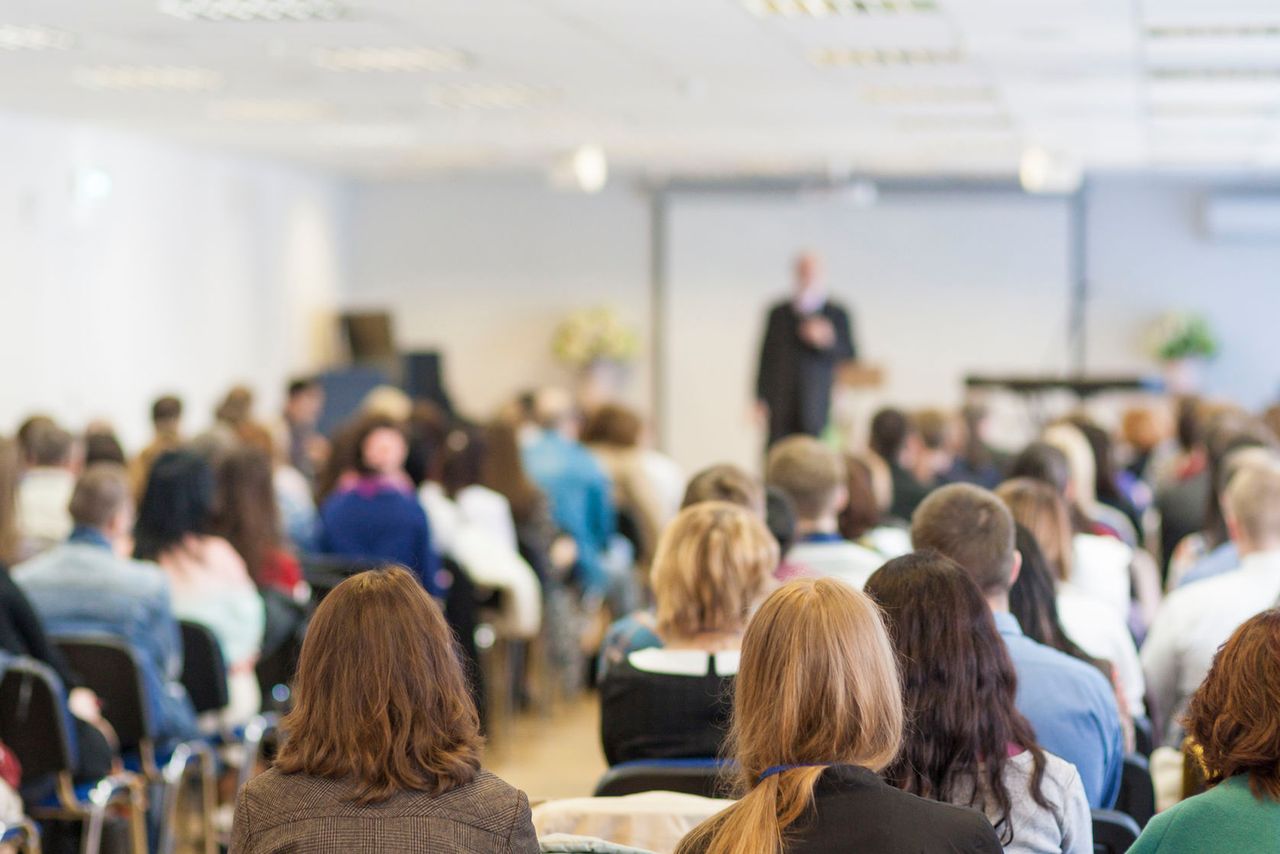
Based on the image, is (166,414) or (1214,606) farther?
(166,414)

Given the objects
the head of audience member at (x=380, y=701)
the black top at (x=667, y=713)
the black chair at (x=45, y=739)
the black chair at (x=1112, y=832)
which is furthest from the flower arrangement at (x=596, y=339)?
the head of audience member at (x=380, y=701)

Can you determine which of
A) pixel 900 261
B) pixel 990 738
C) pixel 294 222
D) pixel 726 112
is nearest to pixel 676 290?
pixel 900 261

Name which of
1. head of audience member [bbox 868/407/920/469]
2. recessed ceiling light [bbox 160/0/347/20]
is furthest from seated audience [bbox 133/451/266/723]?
head of audience member [bbox 868/407/920/469]

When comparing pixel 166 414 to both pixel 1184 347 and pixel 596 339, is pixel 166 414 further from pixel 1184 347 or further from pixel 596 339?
pixel 1184 347

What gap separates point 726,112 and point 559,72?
193 centimetres

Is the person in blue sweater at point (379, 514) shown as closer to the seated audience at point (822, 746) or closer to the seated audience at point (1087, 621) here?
the seated audience at point (1087, 621)

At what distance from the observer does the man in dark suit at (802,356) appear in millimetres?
8945

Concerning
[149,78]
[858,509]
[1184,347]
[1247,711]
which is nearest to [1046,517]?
[858,509]

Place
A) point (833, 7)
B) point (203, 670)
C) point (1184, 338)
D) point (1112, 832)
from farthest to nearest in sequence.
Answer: point (1184, 338) → point (833, 7) → point (203, 670) → point (1112, 832)

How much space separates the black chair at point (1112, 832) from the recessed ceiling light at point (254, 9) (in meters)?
4.35

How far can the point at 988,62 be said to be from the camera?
7.20m

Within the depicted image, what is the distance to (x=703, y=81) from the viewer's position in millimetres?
7941

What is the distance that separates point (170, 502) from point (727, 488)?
1.73 metres

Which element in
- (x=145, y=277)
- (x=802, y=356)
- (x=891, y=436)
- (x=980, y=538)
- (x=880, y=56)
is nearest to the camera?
(x=980, y=538)
